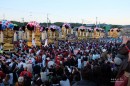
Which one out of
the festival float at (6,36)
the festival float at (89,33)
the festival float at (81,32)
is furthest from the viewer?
the festival float at (89,33)

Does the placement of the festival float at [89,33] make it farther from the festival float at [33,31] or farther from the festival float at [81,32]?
the festival float at [33,31]

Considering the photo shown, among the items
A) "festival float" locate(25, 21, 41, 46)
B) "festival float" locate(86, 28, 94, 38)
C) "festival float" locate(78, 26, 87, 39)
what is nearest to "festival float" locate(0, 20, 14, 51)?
"festival float" locate(25, 21, 41, 46)

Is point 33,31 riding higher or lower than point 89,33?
higher

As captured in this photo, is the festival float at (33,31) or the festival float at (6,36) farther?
the festival float at (33,31)

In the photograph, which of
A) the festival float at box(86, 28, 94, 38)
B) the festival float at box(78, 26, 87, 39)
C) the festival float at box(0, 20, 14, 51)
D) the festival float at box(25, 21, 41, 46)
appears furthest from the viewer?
the festival float at box(86, 28, 94, 38)

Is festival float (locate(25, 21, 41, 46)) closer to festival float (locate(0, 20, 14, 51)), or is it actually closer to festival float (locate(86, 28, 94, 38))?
→ festival float (locate(0, 20, 14, 51))

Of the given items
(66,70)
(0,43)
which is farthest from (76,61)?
(0,43)

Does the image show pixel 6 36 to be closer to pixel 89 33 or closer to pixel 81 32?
pixel 81 32

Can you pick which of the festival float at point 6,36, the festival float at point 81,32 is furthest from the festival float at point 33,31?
the festival float at point 81,32

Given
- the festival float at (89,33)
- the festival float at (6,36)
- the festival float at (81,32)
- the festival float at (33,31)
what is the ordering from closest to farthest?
the festival float at (6,36)
the festival float at (33,31)
the festival float at (81,32)
the festival float at (89,33)

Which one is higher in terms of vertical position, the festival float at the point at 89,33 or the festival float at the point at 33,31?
the festival float at the point at 33,31

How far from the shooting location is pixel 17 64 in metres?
15.3

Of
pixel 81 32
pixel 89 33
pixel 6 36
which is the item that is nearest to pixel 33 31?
pixel 6 36

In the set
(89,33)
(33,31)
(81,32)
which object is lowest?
(89,33)
